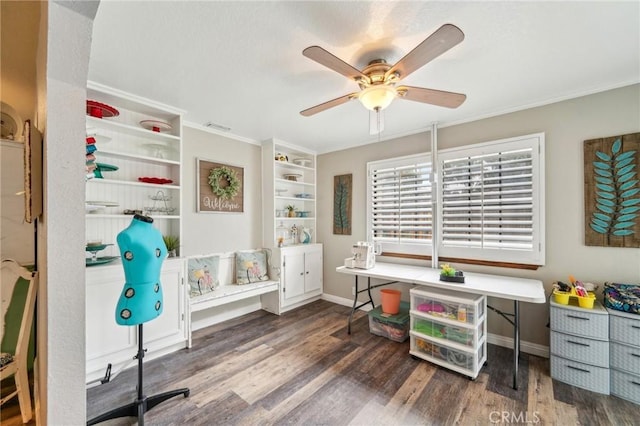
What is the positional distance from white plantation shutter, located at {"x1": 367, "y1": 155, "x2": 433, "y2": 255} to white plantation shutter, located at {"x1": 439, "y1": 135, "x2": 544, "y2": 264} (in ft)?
0.70

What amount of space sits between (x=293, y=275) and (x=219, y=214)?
4.41ft

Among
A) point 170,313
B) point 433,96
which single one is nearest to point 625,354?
point 433,96

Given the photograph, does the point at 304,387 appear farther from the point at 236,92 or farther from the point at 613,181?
the point at 613,181

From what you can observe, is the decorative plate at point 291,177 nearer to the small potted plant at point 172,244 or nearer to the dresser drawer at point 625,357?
the small potted plant at point 172,244

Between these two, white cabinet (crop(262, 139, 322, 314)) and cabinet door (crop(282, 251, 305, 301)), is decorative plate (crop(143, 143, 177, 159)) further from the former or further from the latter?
cabinet door (crop(282, 251, 305, 301))

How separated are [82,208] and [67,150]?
0.21 m

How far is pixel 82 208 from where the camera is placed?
0.94 m

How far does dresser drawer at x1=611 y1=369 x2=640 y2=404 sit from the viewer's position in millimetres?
1867

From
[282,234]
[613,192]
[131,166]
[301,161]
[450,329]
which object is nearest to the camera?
[613,192]

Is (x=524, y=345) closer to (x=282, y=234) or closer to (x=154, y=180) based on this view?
(x=282, y=234)

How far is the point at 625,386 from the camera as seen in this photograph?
190 cm

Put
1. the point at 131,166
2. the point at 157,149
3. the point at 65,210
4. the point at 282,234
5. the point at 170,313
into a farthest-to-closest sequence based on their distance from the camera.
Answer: the point at 282,234 → the point at 157,149 → the point at 131,166 → the point at 170,313 → the point at 65,210

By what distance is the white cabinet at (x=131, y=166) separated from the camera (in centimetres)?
236

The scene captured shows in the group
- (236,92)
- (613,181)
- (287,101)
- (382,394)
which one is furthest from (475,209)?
(236,92)
